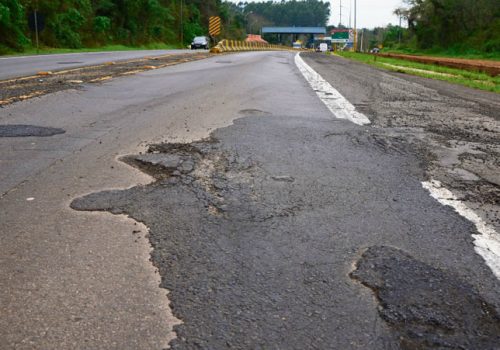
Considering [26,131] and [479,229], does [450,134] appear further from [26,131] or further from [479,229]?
[26,131]

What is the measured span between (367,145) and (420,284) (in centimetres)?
278

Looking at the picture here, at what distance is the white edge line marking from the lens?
236cm

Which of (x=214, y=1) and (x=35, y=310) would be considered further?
(x=214, y=1)

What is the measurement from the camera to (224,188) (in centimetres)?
337

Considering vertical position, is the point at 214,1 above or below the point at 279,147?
above

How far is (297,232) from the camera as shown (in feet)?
8.71

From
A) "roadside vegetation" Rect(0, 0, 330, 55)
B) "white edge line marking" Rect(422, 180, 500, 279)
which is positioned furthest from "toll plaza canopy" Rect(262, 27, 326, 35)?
"white edge line marking" Rect(422, 180, 500, 279)

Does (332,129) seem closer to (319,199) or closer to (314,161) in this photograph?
(314,161)

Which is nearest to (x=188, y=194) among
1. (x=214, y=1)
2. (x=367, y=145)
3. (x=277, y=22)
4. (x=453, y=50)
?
(x=367, y=145)

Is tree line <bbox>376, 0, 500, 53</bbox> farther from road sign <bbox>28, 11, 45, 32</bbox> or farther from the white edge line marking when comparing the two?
the white edge line marking

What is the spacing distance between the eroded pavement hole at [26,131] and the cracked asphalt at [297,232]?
198 mm

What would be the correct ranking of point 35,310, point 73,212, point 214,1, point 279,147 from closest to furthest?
point 35,310 < point 73,212 < point 279,147 < point 214,1

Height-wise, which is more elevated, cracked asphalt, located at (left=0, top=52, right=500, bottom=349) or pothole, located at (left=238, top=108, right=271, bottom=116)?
pothole, located at (left=238, top=108, right=271, bottom=116)

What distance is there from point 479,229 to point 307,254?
1.06 m
